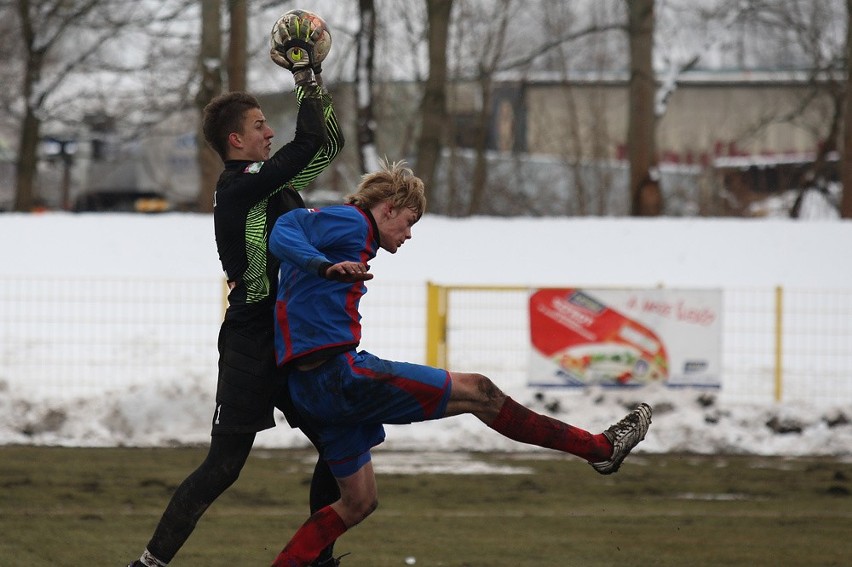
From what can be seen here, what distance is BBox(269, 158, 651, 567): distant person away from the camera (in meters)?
5.05

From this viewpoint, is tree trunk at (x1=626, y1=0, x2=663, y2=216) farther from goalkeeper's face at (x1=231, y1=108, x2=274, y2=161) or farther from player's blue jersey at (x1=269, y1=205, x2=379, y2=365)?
player's blue jersey at (x1=269, y1=205, x2=379, y2=365)

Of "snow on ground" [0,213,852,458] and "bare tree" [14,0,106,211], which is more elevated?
"bare tree" [14,0,106,211]

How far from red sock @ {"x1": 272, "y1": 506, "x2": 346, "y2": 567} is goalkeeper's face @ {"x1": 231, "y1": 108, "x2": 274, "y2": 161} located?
1.43m

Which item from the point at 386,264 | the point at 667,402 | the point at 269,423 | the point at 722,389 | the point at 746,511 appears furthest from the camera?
the point at 386,264

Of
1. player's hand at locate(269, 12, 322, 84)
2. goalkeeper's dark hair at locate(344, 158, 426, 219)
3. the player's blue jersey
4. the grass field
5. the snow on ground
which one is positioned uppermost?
player's hand at locate(269, 12, 322, 84)

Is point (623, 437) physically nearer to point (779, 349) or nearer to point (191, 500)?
point (191, 500)

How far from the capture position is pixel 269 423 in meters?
5.41

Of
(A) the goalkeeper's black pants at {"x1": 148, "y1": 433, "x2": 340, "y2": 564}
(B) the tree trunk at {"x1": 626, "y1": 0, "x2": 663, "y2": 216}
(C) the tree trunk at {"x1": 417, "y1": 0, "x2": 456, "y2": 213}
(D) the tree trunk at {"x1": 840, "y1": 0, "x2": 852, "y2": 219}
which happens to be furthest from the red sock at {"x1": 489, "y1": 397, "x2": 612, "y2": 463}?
(D) the tree trunk at {"x1": 840, "y1": 0, "x2": 852, "y2": 219}

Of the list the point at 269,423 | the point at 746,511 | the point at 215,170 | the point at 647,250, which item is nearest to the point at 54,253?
the point at 215,170

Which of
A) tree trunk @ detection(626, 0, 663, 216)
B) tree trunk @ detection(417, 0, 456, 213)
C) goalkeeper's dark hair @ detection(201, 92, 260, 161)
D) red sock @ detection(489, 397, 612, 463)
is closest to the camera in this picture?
red sock @ detection(489, 397, 612, 463)

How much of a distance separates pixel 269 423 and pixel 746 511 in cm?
378

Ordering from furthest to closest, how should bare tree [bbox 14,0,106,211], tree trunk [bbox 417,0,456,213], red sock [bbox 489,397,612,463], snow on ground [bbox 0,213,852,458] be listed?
bare tree [bbox 14,0,106,211] → tree trunk [bbox 417,0,456,213] → snow on ground [bbox 0,213,852,458] → red sock [bbox 489,397,612,463]

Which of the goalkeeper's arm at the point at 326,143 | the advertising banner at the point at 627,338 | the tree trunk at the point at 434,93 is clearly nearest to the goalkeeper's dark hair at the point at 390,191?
the goalkeeper's arm at the point at 326,143

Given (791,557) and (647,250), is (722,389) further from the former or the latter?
(647,250)
